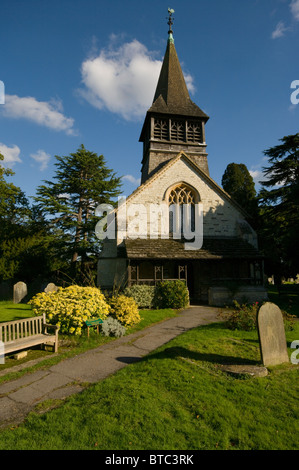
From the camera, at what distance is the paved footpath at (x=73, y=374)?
4398mm

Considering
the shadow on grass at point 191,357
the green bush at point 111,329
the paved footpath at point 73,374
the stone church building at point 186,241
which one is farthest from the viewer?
the stone church building at point 186,241

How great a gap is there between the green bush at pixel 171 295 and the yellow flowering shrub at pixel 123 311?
4.53 m

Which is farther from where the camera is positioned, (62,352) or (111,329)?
(111,329)

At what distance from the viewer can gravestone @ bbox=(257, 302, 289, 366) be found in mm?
5758

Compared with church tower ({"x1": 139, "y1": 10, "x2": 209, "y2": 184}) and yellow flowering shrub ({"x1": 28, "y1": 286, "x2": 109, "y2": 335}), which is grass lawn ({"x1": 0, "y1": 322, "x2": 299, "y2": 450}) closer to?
yellow flowering shrub ({"x1": 28, "y1": 286, "x2": 109, "y2": 335})

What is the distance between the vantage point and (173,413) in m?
3.97

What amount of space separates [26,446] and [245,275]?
18.3 metres

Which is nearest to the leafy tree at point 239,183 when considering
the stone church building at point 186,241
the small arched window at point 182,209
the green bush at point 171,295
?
the stone church building at point 186,241

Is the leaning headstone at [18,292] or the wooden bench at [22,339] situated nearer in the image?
the wooden bench at [22,339]

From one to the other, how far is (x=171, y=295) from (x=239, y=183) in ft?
74.3

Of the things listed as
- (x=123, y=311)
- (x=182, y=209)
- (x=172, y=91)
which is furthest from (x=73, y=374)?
(x=172, y=91)

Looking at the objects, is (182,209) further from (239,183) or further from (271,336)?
(239,183)

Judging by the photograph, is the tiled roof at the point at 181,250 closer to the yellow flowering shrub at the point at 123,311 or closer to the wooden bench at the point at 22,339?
the yellow flowering shrub at the point at 123,311
